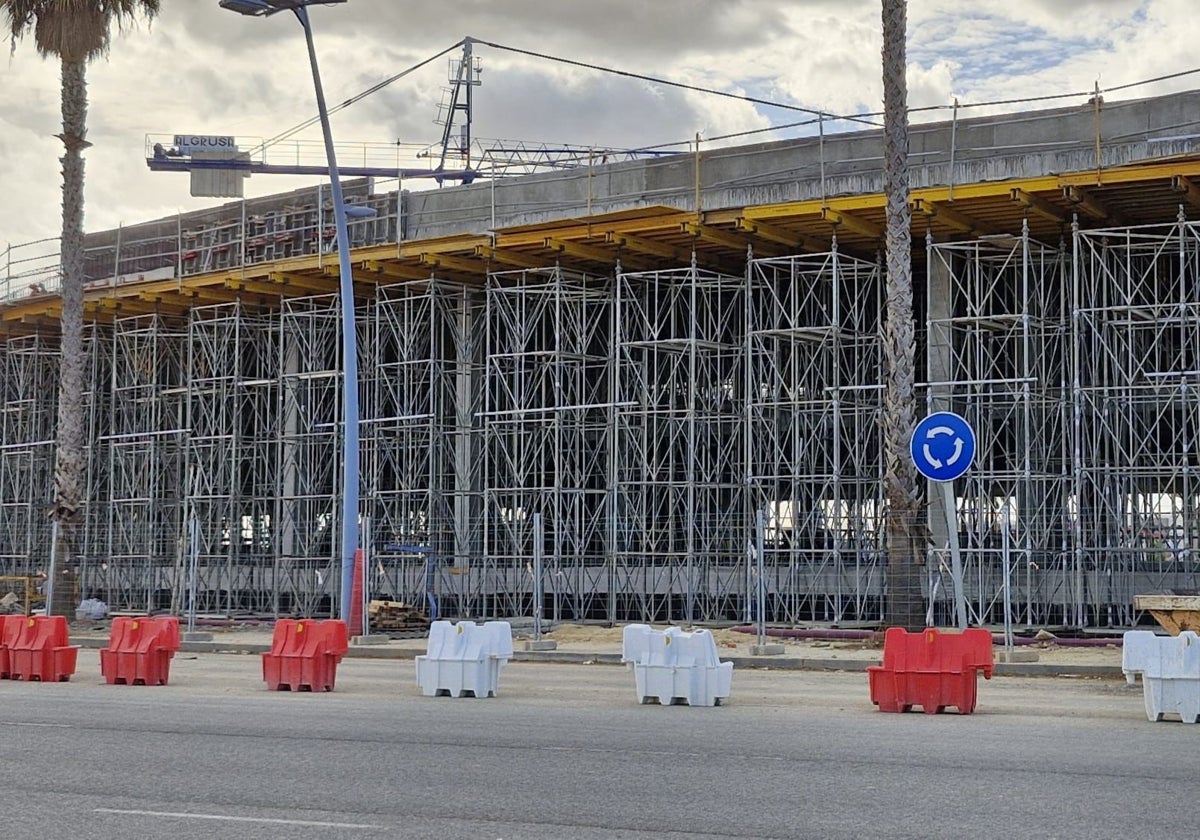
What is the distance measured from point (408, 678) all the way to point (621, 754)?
9936 millimetres

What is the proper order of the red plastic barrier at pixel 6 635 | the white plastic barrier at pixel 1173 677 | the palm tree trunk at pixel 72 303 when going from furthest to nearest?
the palm tree trunk at pixel 72 303, the red plastic barrier at pixel 6 635, the white plastic barrier at pixel 1173 677

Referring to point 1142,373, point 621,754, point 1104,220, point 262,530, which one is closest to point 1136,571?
point 1142,373

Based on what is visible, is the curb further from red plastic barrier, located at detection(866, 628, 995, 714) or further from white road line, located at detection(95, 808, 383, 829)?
white road line, located at detection(95, 808, 383, 829)

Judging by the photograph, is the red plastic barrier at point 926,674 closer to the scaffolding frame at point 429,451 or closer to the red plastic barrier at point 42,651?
the red plastic barrier at point 42,651

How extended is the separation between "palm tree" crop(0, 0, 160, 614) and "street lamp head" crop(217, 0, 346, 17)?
786 cm

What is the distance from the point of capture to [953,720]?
15.4 m

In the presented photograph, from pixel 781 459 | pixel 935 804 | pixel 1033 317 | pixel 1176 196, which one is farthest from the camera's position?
pixel 781 459

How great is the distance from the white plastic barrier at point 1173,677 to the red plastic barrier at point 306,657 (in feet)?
28.6

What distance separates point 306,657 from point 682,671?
15.2ft

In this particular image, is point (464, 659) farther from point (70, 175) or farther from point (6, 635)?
point (70, 175)

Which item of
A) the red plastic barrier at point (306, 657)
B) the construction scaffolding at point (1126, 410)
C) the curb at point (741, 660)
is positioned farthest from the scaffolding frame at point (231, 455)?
the red plastic barrier at point (306, 657)

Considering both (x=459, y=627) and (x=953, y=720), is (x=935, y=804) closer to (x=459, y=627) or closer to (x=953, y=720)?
(x=953, y=720)

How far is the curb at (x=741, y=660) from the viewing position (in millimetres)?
21219

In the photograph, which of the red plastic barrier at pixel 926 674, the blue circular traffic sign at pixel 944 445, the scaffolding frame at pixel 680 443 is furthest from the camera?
the scaffolding frame at pixel 680 443
